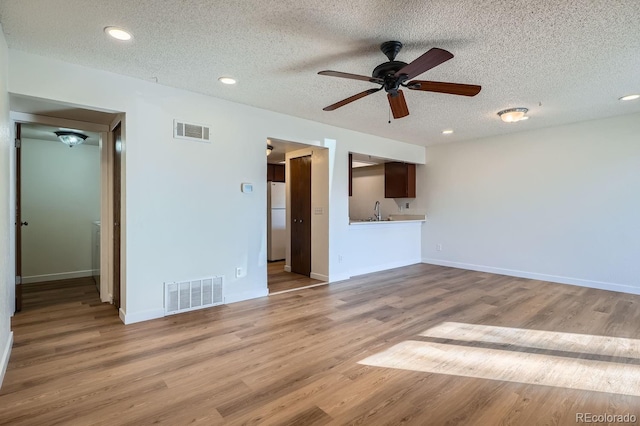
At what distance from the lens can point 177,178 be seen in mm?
3447

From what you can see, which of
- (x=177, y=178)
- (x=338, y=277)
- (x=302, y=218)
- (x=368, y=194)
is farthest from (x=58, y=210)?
(x=368, y=194)

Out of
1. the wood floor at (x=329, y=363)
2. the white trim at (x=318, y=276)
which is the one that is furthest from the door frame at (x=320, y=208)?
the wood floor at (x=329, y=363)

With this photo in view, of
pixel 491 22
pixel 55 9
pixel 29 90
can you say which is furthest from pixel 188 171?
pixel 491 22

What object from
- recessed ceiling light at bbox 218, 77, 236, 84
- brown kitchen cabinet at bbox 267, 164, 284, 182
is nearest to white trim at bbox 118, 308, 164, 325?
recessed ceiling light at bbox 218, 77, 236, 84

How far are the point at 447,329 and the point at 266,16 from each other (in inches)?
123

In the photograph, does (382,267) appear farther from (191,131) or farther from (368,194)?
(191,131)

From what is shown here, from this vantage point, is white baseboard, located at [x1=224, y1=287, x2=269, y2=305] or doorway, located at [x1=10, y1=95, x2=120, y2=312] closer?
white baseboard, located at [x1=224, y1=287, x2=269, y2=305]

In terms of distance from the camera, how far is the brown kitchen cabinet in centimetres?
734

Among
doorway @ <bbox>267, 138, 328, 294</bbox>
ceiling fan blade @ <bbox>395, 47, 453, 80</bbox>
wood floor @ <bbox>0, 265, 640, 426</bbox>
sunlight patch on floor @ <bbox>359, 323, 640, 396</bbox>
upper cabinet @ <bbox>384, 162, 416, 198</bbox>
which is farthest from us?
upper cabinet @ <bbox>384, 162, 416, 198</bbox>

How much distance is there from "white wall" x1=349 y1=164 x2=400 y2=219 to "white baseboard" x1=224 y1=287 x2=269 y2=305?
4166 millimetres

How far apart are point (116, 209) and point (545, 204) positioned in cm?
631

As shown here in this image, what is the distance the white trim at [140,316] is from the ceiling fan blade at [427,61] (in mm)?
3335

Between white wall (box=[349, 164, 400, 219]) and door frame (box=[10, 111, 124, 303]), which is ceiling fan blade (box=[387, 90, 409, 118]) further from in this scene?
white wall (box=[349, 164, 400, 219])

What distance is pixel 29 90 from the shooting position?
8.81 ft
